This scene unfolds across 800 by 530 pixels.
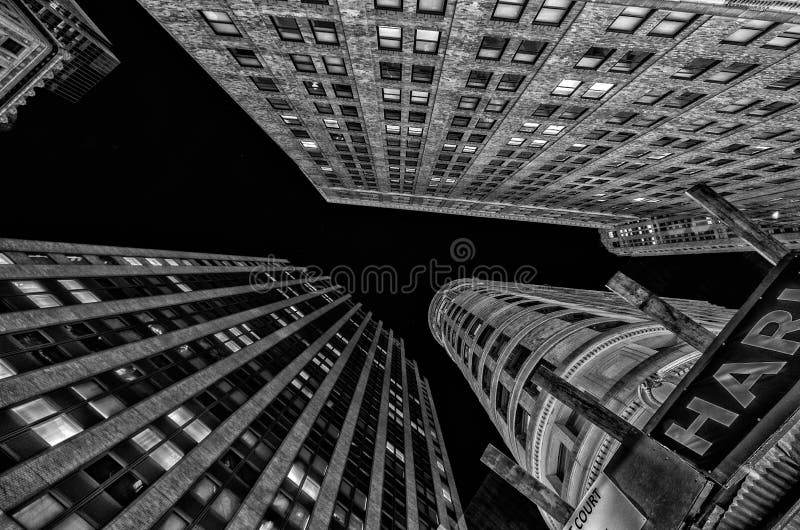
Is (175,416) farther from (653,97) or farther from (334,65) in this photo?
(653,97)

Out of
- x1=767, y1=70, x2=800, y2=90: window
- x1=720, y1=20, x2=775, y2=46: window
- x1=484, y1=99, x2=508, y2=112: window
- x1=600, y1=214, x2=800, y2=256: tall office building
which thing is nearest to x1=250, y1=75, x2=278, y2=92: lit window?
x1=484, y1=99, x2=508, y2=112: window

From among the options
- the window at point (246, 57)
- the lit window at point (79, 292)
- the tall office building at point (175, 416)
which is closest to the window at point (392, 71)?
the window at point (246, 57)

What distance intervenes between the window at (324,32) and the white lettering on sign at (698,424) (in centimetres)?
1970

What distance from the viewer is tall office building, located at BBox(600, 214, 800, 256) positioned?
2635 inches

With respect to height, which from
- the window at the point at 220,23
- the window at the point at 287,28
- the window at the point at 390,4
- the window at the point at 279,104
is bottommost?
the window at the point at 279,104

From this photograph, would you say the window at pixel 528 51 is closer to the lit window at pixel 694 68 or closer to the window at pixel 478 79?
the window at pixel 478 79

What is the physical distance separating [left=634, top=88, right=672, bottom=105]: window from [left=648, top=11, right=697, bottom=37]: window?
407 cm

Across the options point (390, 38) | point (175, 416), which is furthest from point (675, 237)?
point (175, 416)

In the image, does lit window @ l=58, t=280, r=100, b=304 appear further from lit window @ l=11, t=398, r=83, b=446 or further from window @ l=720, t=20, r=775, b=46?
window @ l=720, t=20, r=775, b=46

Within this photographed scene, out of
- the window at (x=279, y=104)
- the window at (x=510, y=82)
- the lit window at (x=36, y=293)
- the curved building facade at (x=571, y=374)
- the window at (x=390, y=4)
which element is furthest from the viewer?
the window at (x=279, y=104)

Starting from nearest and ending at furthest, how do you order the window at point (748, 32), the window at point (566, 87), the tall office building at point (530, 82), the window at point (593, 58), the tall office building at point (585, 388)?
the tall office building at point (585, 388) < the window at point (748, 32) < the tall office building at point (530, 82) < the window at point (593, 58) < the window at point (566, 87)

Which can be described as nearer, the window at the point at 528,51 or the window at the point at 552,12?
the window at the point at 552,12

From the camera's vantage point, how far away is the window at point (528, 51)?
1714cm

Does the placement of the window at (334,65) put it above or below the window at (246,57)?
above
